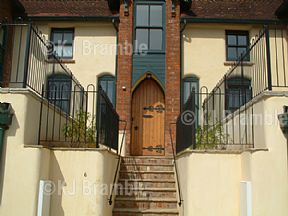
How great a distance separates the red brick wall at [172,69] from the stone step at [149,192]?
154 inches

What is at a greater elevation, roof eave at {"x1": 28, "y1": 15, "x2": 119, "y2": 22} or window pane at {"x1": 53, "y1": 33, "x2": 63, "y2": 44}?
roof eave at {"x1": 28, "y1": 15, "x2": 119, "y2": 22}

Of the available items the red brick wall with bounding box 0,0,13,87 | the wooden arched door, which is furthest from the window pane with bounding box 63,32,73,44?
the wooden arched door

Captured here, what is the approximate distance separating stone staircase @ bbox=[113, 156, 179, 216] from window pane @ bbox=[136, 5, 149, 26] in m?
6.00

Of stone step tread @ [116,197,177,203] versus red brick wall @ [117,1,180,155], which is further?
red brick wall @ [117,1,180,155]

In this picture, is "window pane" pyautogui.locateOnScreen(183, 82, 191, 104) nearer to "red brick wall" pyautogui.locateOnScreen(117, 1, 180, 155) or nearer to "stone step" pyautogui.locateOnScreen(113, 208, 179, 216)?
"red brick wall" pyautogui.locateOnScreen(117, 1, 180, 155)

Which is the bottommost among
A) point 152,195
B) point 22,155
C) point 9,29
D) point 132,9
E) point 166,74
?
point 152,195

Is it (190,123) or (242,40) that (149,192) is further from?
(242,40)

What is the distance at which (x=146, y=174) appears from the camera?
884cm

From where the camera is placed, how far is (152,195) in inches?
324

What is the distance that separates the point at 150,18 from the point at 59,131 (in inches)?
273

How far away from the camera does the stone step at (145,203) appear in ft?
25.8

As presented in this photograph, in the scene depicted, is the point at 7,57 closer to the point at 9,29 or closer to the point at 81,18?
the point at 9,29

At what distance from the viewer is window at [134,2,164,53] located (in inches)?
528

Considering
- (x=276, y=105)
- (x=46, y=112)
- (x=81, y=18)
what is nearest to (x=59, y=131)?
(x=46, y=112)
